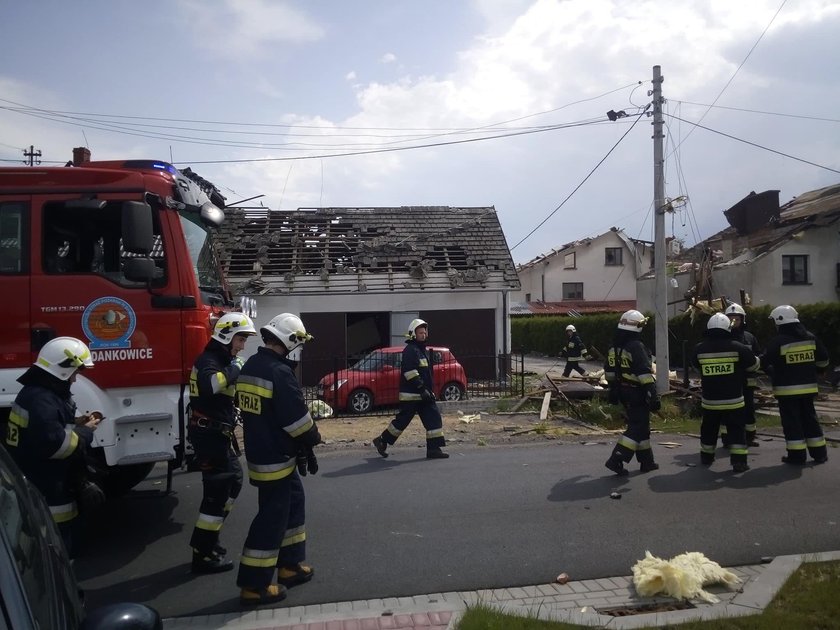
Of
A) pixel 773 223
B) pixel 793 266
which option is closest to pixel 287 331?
pixel 793 266

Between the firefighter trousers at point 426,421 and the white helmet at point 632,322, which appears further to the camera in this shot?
the firefighter trousers at point 426,421

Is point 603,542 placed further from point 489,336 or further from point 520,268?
point 520,268

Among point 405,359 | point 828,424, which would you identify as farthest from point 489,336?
point 405,359

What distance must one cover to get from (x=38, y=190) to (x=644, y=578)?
5304 mm

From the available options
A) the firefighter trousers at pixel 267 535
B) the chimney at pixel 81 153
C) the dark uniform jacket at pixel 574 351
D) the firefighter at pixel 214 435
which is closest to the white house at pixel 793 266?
the dark uniform jacket at pixel 574 351

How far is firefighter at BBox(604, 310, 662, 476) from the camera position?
746 centimetres

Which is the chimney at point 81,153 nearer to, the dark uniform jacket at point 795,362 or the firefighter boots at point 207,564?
the firefighter boots at point 207,564

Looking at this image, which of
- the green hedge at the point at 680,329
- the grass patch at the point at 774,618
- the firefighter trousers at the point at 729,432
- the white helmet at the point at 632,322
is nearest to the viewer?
the grass patch at the point at 774,618

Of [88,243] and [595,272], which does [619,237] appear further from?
[88,243]

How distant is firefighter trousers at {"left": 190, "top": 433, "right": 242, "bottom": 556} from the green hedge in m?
11.0

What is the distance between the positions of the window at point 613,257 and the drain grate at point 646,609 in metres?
46.3

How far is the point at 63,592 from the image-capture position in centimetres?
195

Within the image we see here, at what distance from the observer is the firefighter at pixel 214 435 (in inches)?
201

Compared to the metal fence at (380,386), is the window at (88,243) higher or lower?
higher
